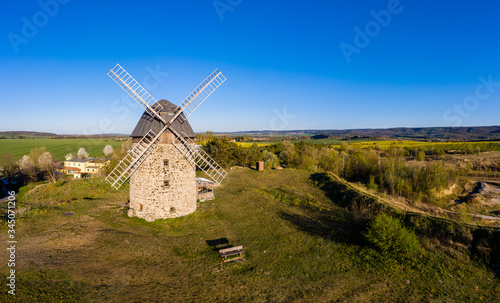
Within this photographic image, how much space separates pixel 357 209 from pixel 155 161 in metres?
17.2

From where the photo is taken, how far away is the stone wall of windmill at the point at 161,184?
16844 mm

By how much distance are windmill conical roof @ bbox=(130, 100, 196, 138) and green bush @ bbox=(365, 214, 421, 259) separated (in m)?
14.1

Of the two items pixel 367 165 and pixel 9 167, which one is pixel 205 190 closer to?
pixel 367 165

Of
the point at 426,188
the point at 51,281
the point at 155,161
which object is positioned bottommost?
the point at 426,188

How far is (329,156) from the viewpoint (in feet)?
159

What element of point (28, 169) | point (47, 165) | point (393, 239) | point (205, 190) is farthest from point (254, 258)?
point (28, 169)

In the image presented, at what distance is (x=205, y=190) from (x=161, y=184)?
706 cm

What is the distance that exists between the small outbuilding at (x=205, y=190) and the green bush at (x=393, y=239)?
14.6m

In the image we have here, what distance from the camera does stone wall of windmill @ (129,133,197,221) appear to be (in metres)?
16.8

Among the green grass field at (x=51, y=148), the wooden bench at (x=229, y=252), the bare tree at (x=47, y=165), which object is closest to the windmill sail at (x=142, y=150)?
the wooden bench at (x=229, y=252)

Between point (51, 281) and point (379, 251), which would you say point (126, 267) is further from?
point (379, 251)

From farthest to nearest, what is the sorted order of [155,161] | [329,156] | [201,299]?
[329,156] < [155,161] < [201,299]

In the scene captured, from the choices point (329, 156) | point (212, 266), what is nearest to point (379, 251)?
point (212, 266)

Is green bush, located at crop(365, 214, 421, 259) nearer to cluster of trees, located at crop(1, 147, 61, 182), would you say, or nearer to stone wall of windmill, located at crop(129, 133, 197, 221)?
stone wall of windmill, located at crop(129, 133, 197, 221)
